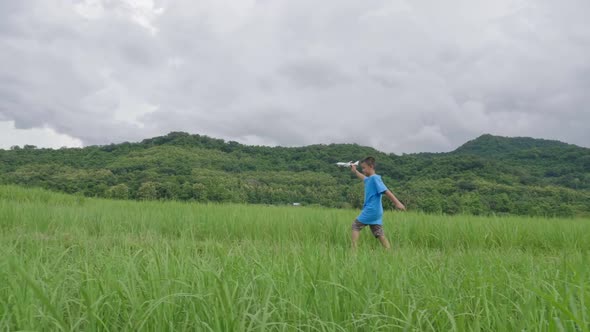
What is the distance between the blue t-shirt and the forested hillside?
1450 cm

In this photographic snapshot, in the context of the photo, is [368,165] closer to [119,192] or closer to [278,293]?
[278,293]

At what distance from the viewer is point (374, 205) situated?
5.77 m

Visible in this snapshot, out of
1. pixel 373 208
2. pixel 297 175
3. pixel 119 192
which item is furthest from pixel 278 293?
pixel 297 175

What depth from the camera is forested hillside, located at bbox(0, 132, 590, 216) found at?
29.0 metres

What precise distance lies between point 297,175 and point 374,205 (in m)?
37.6

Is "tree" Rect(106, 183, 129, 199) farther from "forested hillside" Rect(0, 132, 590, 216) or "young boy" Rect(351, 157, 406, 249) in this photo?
"young boy" Rect(351, 157, 406, 249)

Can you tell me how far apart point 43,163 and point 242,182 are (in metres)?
24.1

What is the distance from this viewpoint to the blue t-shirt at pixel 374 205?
574 centimetres

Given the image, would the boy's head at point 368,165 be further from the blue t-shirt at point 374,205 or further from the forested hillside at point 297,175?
the forested hillside at point 297,175

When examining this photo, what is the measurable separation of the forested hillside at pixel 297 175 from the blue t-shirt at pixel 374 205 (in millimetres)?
14497

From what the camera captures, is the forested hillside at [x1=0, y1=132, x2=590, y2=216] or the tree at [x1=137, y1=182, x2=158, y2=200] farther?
the forested hillside at [x1=0, y1=132, x2=590, y2=216]

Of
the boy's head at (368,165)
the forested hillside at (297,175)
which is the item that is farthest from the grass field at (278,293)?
the forested hillside at (297,175)

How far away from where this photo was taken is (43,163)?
4400 cm

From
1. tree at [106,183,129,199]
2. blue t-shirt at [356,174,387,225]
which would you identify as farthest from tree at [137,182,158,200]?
blue t-shirt at [356,174,387,225]
